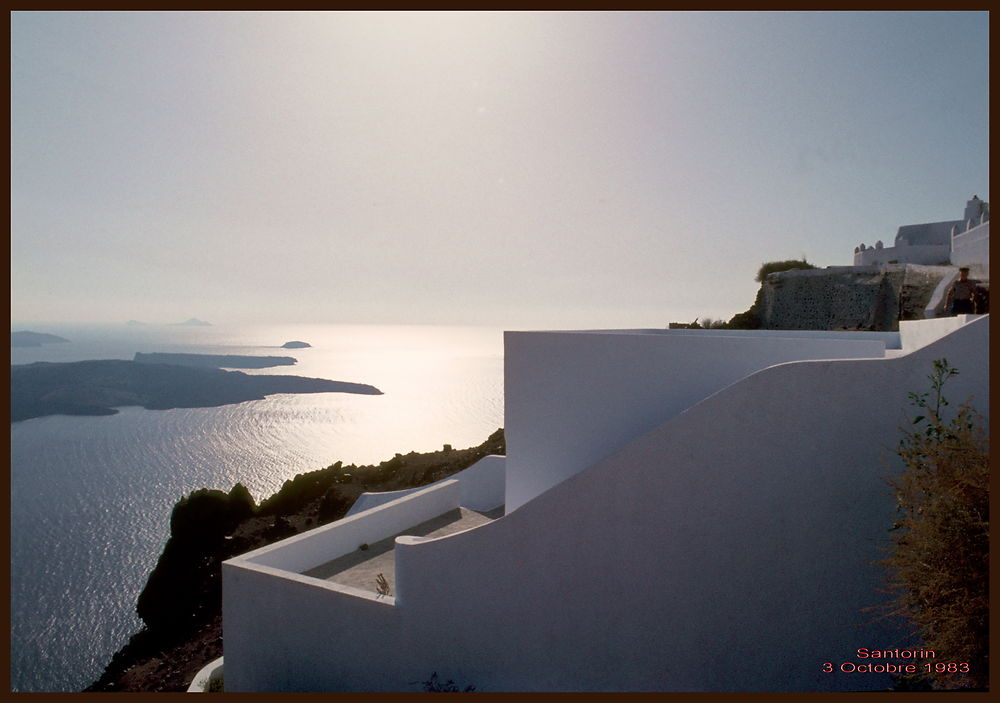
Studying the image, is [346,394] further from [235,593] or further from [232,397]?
[235,593]

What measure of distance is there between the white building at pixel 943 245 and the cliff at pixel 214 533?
49.8ft

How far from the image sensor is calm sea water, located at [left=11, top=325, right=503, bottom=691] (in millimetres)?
30891

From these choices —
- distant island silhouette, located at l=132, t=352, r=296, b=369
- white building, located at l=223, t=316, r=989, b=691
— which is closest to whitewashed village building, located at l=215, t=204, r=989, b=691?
white building, located at l=223, t=316, r=989, b=691

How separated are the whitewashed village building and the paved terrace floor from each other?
103 cm

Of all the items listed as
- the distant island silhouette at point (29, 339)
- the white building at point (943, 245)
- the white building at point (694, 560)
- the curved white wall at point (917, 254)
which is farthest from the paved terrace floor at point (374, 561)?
the distant island silhouette at point (29, 339)

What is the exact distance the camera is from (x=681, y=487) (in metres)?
4.84

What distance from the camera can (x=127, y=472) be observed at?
56.4m

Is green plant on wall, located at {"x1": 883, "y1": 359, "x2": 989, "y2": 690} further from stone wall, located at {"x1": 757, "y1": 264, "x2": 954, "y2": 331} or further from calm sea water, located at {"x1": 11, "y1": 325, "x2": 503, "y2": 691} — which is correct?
stone wall, located at {"x1": 757, "y1": 264, "x2": 954, "y2": 331}

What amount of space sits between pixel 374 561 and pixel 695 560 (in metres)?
4.54

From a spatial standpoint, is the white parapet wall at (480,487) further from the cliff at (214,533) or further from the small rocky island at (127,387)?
the small rocky island at (127,387)

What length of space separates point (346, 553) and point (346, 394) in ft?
308

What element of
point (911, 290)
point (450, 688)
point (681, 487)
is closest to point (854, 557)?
point (681, 487)

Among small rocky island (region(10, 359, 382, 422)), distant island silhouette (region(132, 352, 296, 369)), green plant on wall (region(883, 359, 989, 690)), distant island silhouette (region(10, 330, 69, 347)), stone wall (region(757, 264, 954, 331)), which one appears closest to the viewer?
green plant on wall (region(883, 359, 989, 690))

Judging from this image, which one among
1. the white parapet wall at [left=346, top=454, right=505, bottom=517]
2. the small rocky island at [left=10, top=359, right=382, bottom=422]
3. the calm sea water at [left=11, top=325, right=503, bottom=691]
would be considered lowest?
the calm sea water at [left=11, top=325, right=503, bottom=691]
